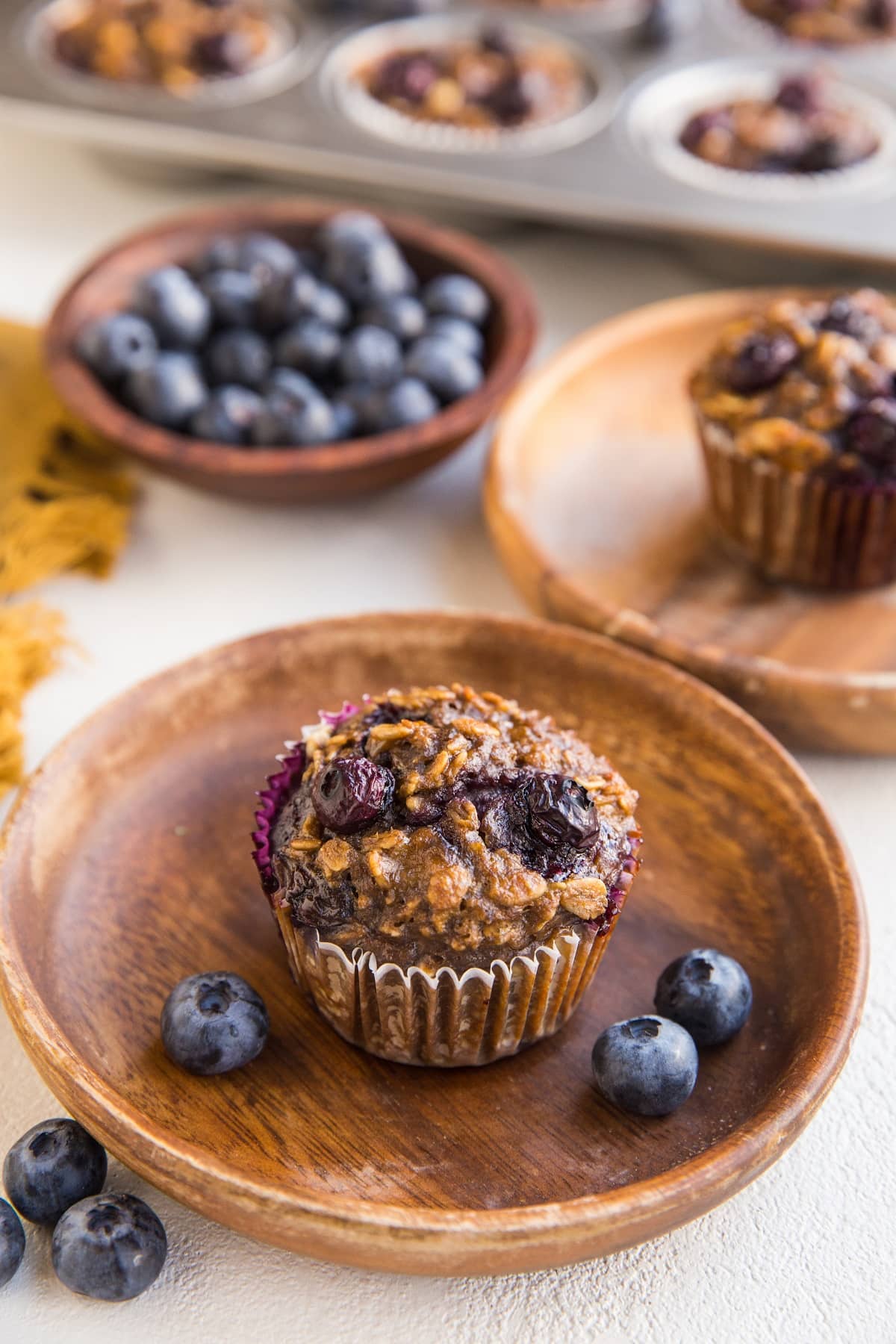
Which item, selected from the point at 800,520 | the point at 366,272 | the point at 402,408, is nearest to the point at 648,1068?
the point at 800,520

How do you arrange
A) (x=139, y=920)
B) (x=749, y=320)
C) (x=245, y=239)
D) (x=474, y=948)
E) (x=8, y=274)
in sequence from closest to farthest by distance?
(x=474, y=948) < (x=139, y=920) < (x=749, y=320) < (x=245, y=239) < (x=8, y=274)

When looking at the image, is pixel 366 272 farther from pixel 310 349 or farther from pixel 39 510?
pixel 39 510

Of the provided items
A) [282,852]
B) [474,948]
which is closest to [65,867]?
[282,852]

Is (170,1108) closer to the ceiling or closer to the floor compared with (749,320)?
closer to the floor

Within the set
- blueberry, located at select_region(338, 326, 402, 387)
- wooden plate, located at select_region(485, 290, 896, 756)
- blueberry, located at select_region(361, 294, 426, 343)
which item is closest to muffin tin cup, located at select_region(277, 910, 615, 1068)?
wooden plate, located at select_region(485, 290, 896, 756)

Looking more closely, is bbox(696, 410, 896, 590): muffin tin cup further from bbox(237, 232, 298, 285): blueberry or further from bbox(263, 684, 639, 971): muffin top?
bbox(237, 232, 298, 285): blueberry

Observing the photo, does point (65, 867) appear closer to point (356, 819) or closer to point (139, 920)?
point (139, 920)
